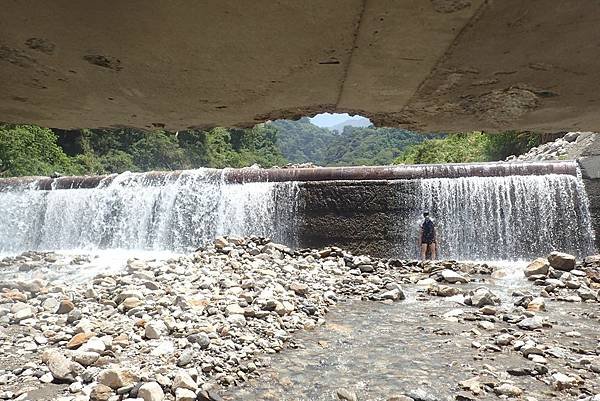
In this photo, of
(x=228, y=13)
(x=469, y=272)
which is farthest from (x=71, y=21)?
(x=469, y=272)

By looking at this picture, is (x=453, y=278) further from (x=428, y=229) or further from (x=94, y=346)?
(x=94, y=346)

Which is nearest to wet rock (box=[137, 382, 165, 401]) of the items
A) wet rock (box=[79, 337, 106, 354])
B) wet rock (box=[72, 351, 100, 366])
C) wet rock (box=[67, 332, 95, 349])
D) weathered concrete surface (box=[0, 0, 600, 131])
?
wet rock (box=[72, 351, 100, 366])

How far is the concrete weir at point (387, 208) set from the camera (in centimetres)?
995

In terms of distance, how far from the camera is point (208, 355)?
4371 mm

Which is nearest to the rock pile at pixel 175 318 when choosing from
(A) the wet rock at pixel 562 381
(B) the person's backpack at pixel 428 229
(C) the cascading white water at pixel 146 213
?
(B) the person's backpack at pixel 428 229

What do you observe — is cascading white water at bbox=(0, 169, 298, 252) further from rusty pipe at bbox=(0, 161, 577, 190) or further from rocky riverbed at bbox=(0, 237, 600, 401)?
rocky riverbed at bbox=(0, 237, 600, 401)

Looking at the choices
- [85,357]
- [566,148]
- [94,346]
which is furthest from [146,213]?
[566,148]

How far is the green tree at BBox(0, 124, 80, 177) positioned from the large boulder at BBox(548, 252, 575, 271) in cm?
2092

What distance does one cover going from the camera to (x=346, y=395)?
386 centimetres

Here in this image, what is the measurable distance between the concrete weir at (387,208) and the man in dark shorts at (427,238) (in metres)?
0.55

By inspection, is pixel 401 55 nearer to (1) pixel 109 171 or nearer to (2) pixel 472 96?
(2) pixel 472 96

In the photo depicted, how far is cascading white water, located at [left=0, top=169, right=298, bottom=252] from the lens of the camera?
1112 cm

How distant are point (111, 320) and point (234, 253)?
3772mm

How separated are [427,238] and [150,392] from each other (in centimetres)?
734
